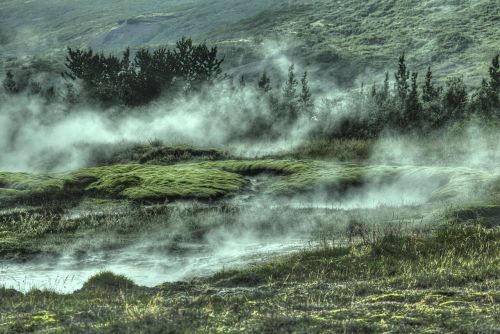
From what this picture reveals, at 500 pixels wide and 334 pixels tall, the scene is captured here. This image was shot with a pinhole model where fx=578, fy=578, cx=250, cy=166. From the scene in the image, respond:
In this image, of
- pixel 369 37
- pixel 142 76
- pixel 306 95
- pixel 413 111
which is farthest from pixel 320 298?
pixel 369 37

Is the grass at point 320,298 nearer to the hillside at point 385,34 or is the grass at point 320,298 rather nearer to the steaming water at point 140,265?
the steaming water at point 140,265

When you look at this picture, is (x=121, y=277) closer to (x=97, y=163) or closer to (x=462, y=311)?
(x=462, y=311)

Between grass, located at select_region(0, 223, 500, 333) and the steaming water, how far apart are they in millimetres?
1622

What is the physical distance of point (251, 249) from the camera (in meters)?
21.6

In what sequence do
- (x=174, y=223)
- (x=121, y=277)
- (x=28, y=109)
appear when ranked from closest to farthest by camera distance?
1. (x=121, y=277)
2. (x=174, y=223)
3. (x=28, y=109)

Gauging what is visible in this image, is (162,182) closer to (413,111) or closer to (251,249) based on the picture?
(251,249)

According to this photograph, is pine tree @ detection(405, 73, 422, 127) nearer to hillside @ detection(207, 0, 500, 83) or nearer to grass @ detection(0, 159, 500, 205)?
grass @ detection(0, 159, 500, 205)

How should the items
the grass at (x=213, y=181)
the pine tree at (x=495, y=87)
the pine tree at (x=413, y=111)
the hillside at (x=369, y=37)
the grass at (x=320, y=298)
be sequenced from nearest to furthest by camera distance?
1. the grass at (x=320, y=298)
2. the grass at (x=213, y=181)
3. the pine tree at (x=495, y=87)
4. the pine tree at (x=413, y=111)
5. the hillside at (x=369, y=37)

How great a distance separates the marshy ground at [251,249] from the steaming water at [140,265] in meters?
0.07

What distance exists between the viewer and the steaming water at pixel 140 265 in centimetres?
1823

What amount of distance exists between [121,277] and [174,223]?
31.0 ft

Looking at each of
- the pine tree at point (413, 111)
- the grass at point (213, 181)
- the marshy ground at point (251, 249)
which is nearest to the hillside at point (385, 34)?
the pine tree at point (413, 111)

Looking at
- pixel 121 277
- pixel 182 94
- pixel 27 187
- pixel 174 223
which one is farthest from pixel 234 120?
pixel 121 277

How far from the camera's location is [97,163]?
53531mm
